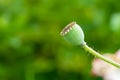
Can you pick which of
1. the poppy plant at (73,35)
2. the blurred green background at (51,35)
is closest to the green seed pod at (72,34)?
the poppy plant at (73,35)

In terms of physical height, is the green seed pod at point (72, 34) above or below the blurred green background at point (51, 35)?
below

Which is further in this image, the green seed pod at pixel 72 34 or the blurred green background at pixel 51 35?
the blurred green background at pixel 51 35

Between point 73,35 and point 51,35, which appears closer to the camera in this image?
point 73,35

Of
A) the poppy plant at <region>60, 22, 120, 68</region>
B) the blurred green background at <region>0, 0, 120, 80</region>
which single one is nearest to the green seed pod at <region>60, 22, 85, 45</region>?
the poppy plant at <region>60, 22, 120, 68</region>

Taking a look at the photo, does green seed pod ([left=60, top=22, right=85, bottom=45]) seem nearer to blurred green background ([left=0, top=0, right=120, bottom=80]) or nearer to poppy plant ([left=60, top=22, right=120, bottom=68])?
poppy plant ([left=60, top=22, right=120, bottom=68])

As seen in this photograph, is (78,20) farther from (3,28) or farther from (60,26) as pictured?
(3,28)

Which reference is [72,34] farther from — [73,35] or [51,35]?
[51,35]

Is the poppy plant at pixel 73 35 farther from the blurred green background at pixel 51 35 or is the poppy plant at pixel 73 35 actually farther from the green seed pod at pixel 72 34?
the blurred green background at pixel 51 35

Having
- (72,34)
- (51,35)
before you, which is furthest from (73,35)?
(51,35)
